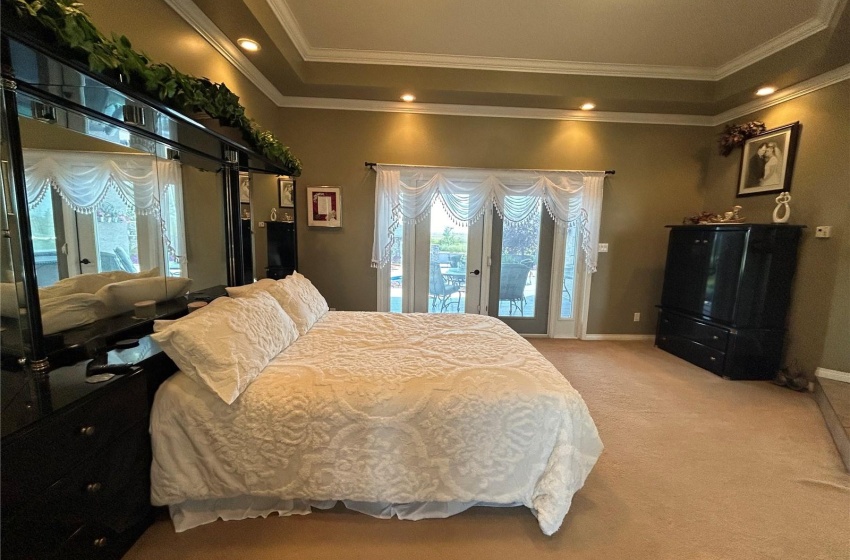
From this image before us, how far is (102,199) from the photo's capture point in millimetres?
1639

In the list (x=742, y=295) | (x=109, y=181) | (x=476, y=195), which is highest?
(x=476, y=195)

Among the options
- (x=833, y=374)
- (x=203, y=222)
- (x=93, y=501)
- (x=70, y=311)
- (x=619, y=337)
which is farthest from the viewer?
(x=619, y=337)

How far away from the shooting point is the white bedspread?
1479 millimetres

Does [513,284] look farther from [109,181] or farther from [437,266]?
[109,181]

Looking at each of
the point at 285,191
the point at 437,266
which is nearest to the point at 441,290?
the point at 437,266

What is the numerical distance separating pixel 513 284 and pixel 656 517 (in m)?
2.92

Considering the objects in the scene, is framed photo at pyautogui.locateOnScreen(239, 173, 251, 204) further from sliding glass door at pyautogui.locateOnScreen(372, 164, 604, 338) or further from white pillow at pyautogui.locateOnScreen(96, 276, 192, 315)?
sliding glass door at pyautogui.locateOnScreen(372, 164, 604, 338)

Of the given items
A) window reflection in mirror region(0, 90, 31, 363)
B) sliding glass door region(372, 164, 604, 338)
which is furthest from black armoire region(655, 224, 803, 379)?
window reflection in mirror region(0, 90, 31, 363)

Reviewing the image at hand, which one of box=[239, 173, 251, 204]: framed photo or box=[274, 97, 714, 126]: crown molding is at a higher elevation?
box=[274, 97, 714, 126]: crown molding

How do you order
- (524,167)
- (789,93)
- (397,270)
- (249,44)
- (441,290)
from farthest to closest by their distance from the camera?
Result: (441,290)
(397,270)
(524,167)
(789,93)
(249,44)

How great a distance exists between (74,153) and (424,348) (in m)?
1.87

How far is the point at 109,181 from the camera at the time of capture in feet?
5.50

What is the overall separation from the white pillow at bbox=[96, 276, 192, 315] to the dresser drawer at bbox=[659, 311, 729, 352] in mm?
4537

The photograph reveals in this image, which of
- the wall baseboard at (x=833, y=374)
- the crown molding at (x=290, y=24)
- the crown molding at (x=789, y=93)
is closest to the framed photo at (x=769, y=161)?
the crown molding at (x=789, y=93)
